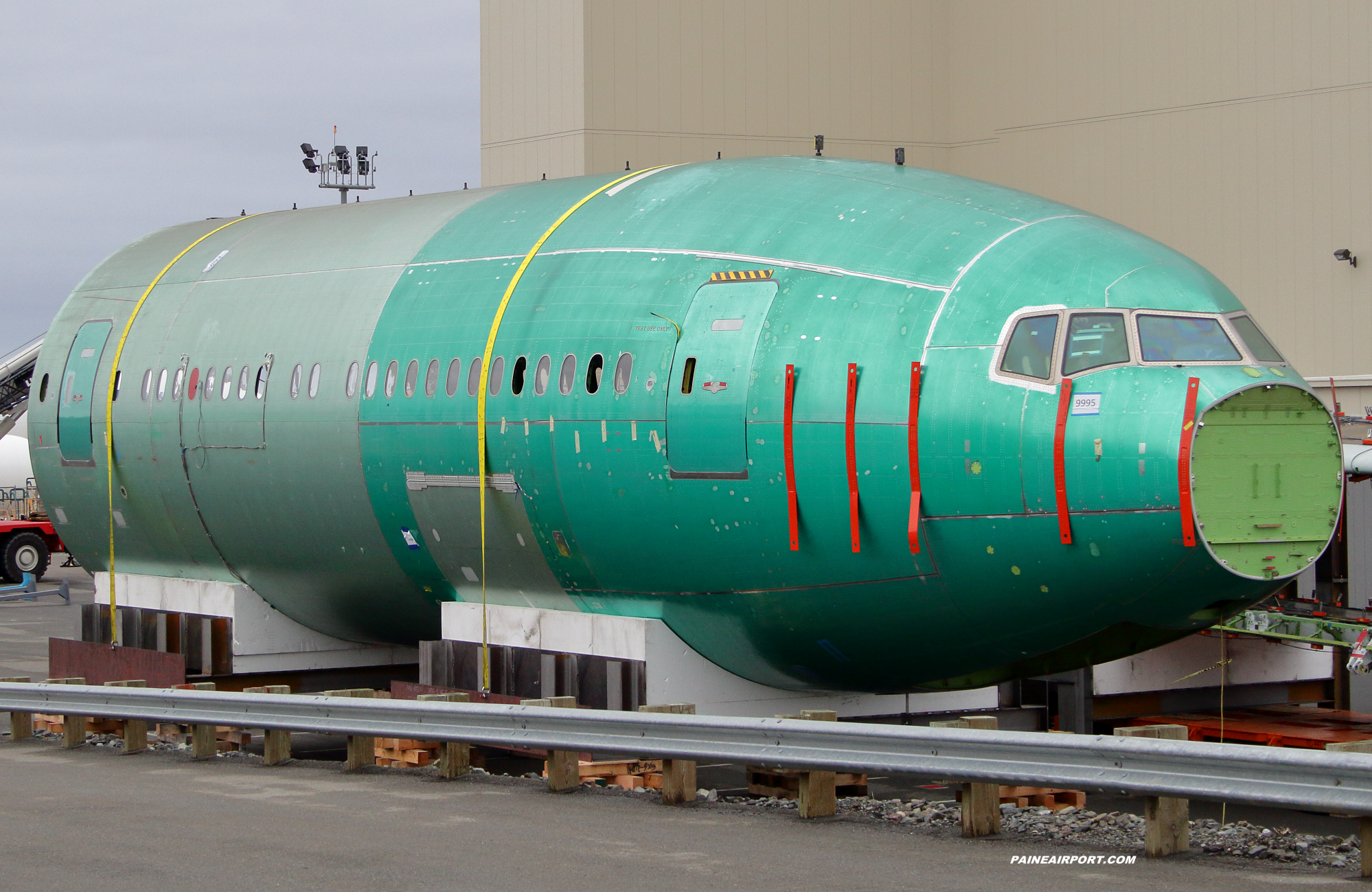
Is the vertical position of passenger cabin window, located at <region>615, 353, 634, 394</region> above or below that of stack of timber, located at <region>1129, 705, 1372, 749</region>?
above

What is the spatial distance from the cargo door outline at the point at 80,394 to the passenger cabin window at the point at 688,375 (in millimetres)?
8684

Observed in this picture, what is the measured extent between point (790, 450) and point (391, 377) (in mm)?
4405

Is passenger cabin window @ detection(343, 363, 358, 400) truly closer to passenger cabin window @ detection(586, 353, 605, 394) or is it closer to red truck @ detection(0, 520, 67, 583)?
passenger cabin window @ detection(586, 353, 605, 394)

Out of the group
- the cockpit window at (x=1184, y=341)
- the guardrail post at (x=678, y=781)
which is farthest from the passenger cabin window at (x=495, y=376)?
the cockpit window at (x=1184, y=341)

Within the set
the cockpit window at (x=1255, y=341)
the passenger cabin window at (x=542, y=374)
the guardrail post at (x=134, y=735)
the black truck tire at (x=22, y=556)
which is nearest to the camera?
the cockpit window at (x=1255, y=341)

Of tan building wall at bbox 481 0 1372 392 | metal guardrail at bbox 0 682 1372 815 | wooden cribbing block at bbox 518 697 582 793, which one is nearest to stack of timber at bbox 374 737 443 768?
metal guardrail at bbox 0 682 1372 815

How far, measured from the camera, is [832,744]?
11.1 metres

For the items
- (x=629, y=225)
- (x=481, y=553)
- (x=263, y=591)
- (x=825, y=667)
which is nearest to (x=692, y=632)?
(x=825, y=667)

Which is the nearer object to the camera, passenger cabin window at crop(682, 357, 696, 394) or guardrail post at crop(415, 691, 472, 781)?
passenger cabin window at crop(682, 357, 696, 394)

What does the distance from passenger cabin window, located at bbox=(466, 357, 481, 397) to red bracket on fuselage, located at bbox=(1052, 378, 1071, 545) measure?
4955 millimetres

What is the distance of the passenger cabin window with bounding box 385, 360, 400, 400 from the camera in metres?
15.4

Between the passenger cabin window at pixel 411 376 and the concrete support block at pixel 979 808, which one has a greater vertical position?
the passenger cabin window at pixel 411 376

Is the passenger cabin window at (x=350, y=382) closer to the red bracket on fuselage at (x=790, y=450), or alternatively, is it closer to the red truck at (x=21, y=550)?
the red bracket on fuselage at (x=790, y=450)

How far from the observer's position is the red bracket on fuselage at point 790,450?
12.5 metres
